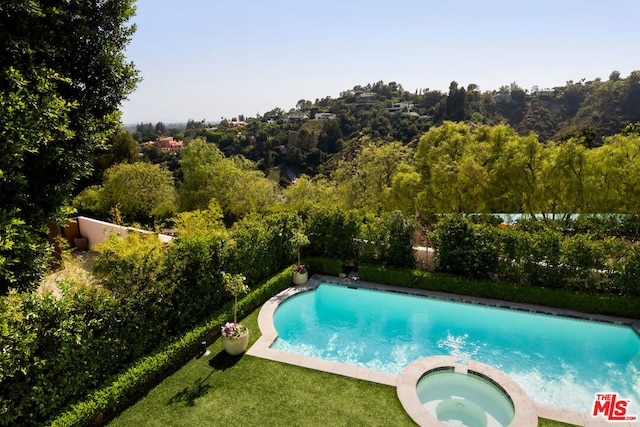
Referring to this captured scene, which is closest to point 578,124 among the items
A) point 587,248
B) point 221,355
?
point 587,248

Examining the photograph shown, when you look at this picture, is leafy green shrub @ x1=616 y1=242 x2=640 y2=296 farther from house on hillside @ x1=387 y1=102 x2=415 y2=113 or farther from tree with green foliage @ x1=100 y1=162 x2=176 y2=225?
house on hillside @ x1=387 y1=102 x2=415 y2=113

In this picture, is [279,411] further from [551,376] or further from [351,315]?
[551,376]

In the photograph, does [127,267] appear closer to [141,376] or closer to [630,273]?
[141,376]

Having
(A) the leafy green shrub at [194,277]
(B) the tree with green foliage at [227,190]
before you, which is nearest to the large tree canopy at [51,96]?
(A) the leafy green shrub at [194,277]

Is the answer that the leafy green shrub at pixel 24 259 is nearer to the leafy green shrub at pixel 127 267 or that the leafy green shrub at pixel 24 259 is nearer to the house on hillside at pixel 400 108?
the leafy green shrub at pixel 127 267

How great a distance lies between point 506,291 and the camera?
556 inches

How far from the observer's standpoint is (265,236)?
569 inches

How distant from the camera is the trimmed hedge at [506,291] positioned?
12.9 m

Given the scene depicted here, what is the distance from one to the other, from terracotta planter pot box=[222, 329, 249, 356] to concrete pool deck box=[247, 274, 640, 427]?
331 mm

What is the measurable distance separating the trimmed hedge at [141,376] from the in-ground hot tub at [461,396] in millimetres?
5722

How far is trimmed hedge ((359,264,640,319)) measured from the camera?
42.5ft

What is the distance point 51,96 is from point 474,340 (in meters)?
13.1

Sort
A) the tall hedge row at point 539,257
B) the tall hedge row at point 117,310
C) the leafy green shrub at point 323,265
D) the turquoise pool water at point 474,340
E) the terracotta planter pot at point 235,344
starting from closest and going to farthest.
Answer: the tall hedge row at point 117,310 → the turquoise pool water at point 474,340 → the terracotta planter pot at point 235,344 → the tall hedge row at point 539,257 → the leafy green shrub at point 323,265

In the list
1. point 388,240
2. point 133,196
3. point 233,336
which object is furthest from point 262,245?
point 133,196
